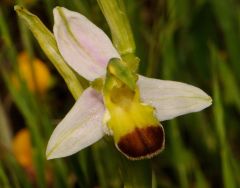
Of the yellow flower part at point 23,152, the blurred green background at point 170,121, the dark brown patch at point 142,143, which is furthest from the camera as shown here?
the yellow flower part at point 23,152

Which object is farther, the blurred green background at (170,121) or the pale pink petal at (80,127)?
the blurred green background at (170,121)

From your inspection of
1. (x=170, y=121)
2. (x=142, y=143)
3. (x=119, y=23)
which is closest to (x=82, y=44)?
(x=119, y=23)

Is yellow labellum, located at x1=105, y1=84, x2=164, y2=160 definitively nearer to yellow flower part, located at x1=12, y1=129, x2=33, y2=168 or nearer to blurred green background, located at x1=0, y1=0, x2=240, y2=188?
blurred green background, located at x1=0, y1=0, x2=240, y2=188

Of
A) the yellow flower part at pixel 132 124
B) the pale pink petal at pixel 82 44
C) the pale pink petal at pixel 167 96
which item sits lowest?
the pale pink petal at pixel 167 96

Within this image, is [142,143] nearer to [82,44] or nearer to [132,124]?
[132,124]

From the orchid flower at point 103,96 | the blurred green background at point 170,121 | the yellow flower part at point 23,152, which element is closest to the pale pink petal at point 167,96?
the orchid flower at point 103,96

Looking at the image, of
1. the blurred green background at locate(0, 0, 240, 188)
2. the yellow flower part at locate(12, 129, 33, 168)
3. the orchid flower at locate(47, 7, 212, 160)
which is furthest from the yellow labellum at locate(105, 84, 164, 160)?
the yellow flower part at locate(12, 129, 33, 168)

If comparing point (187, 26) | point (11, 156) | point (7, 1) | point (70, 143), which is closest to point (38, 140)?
point (11, 156)

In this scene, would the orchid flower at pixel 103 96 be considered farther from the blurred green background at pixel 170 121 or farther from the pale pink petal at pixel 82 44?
the blurred green background at pixel 170 121
